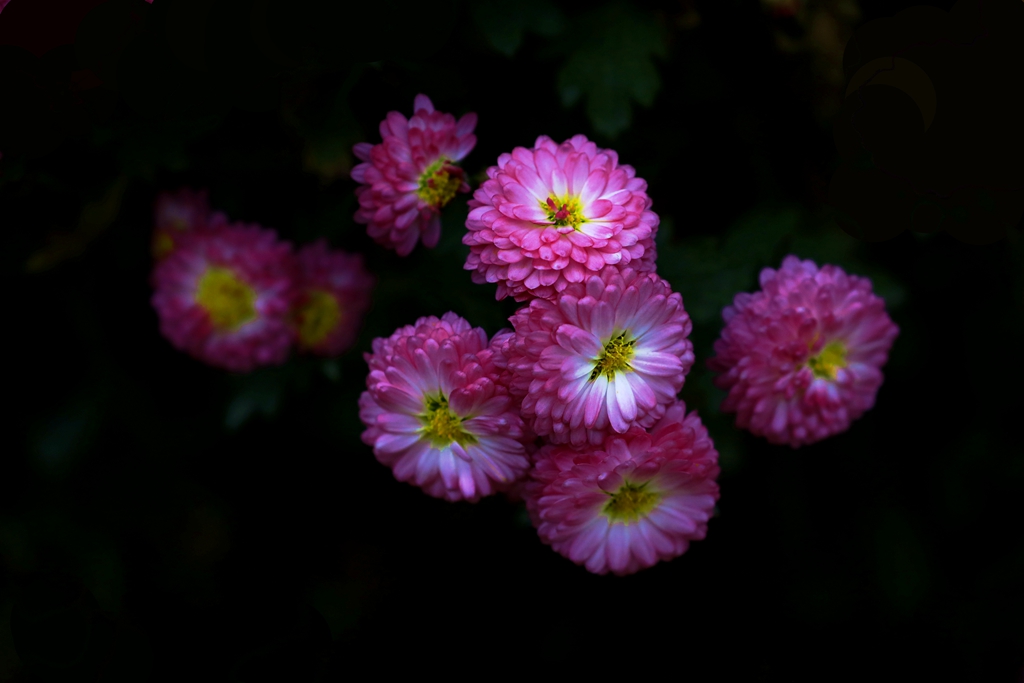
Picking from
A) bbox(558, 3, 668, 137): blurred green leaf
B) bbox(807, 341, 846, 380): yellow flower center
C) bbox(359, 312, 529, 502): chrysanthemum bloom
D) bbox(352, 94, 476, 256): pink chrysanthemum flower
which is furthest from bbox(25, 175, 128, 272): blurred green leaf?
bbox(807, 341, 846, 380): yellow flower center

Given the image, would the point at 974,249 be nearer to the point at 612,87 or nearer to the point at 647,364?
the point at 612,87

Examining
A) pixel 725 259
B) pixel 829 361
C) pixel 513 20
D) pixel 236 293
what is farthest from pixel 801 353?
pixel 236 293

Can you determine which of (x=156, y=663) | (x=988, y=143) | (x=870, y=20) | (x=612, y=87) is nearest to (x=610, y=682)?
(x=156, y=663)

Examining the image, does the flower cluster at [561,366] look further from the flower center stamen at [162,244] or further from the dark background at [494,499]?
the flower center stamen at [162,244]

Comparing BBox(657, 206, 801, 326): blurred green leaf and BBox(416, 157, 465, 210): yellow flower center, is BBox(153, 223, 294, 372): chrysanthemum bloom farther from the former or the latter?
BBox(657, 206, 801, 326): blurred green leaf

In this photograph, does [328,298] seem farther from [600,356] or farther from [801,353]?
[801,353]

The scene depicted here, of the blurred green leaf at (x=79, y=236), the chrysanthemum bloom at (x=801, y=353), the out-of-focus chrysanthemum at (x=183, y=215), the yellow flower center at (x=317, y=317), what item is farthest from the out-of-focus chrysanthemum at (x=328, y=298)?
the chrysanthemum bloom at (x=801, y=353)
